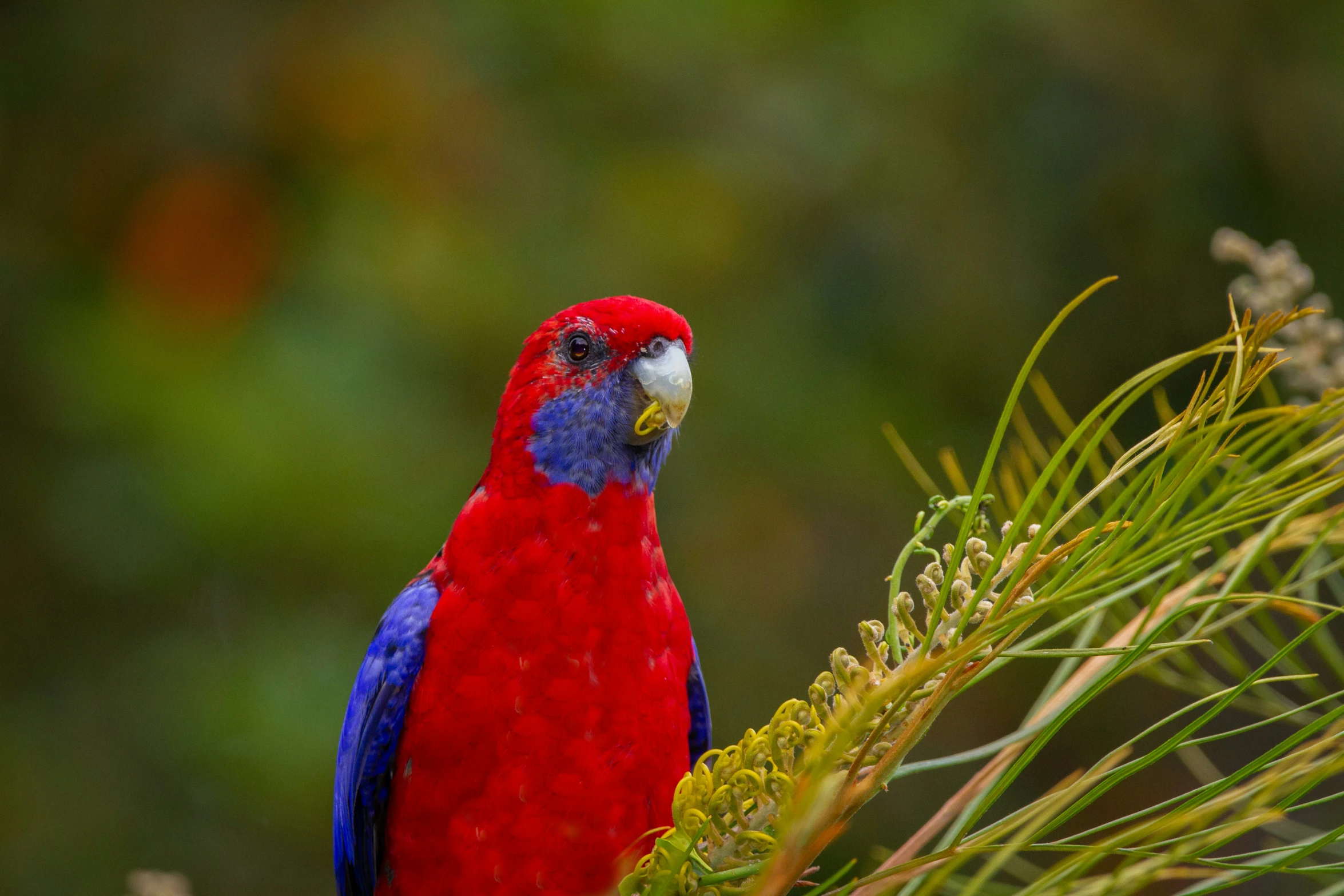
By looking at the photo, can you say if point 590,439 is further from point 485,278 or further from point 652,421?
point 485,278

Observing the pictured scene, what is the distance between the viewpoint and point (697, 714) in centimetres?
153

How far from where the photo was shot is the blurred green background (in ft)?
9.39

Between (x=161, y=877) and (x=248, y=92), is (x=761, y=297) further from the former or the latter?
(x=161, y=877)

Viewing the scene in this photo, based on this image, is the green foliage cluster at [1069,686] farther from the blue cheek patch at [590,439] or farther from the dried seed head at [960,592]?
the blue cheek patch at [590,439]

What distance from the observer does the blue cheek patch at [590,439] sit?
4.35ft

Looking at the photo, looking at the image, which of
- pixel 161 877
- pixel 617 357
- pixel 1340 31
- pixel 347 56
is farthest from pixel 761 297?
pixel 161 877

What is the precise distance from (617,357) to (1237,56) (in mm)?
2380

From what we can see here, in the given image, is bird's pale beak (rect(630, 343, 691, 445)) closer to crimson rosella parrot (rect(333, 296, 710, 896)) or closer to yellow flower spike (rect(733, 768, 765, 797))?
crimson rosella parrot (rect(333, 296, 710, 896))

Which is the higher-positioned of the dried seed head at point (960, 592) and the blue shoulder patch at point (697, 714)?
the blue shoulder patch at point (697, 714)

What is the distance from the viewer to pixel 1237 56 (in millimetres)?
2932

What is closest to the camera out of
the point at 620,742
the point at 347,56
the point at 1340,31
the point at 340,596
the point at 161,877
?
the point at 161,877

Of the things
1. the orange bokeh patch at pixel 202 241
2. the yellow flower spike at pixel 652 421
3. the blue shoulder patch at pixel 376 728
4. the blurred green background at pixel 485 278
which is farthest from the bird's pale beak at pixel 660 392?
the orange bokeh patch at pixel 202 241

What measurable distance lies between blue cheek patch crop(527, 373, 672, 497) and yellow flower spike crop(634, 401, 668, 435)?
0.07 feet

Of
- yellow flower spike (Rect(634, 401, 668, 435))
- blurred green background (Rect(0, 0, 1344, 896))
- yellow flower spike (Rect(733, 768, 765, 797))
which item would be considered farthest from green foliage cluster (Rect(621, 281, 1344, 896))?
blurred green background (Rect(0, 0, 1344, 896))
